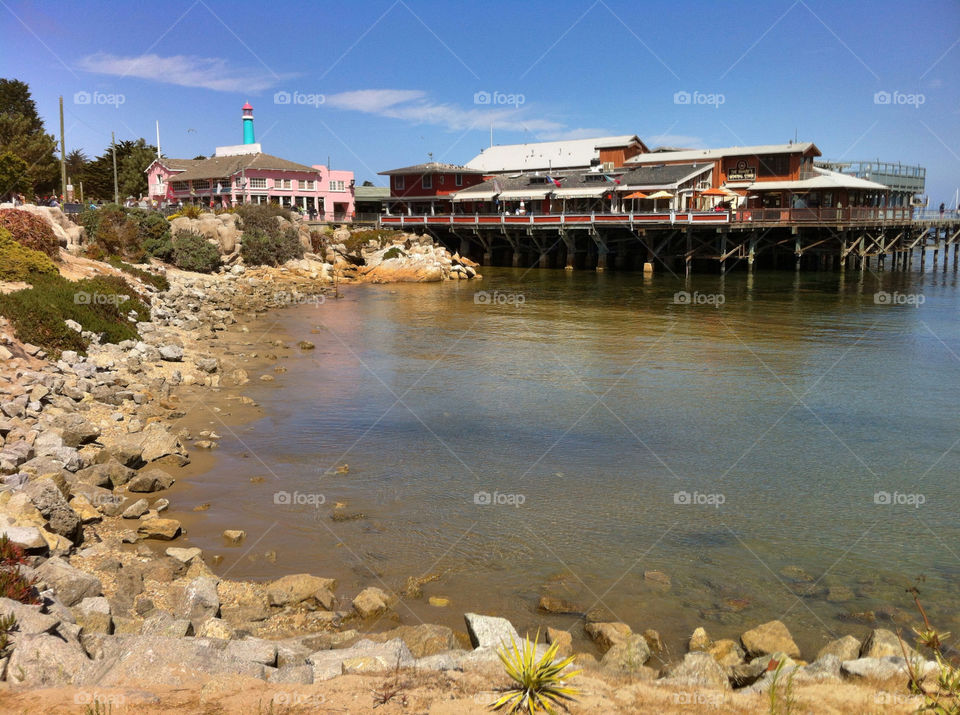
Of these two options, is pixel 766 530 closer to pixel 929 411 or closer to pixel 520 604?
pixel 520 604

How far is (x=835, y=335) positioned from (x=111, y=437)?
24796 millimetres

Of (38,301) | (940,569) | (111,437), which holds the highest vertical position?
(38,301)

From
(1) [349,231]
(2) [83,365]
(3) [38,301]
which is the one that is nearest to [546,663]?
(2) [83,365]

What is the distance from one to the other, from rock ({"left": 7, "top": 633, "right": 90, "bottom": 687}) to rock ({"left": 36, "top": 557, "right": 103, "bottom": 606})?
1476 mm

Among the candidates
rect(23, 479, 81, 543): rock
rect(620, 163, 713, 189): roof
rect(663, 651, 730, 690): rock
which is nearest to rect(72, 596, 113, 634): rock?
rect(23, 479, 81, 543): rock

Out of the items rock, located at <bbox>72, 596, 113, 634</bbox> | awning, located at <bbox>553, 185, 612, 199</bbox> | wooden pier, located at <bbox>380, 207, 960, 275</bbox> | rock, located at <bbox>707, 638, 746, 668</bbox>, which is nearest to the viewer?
rock, located at <bbox>72, 596, 113, 634</bbox>

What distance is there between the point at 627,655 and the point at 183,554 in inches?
218

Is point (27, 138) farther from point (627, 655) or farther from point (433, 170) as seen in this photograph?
point (627, 655)

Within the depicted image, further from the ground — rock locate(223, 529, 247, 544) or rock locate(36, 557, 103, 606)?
rock locate(36, 557, 103, 606)

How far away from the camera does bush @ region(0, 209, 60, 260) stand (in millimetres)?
23922

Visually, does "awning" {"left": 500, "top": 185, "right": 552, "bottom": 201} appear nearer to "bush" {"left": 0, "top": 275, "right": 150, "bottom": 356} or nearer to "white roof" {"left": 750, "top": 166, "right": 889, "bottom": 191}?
"white roof" {"left": 750, "top": 166, "right": 889, "bottom": 191}

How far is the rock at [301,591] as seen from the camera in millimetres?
8570

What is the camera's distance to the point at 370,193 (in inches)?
3125

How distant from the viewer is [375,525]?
1096 cm
